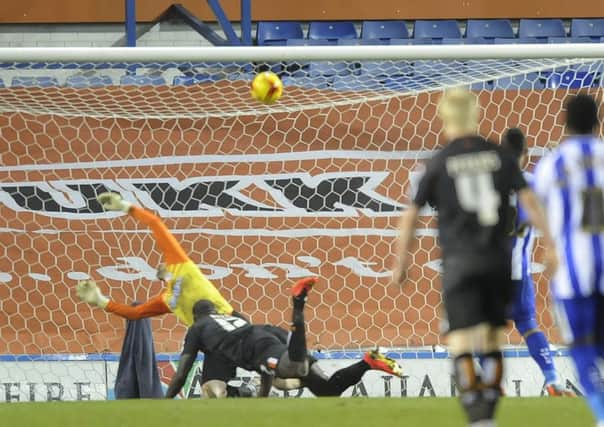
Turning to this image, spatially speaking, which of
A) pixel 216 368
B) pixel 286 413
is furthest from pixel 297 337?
pixel 286 413

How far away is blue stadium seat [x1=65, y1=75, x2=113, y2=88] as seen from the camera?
9055 millimetres

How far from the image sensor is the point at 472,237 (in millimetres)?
4859

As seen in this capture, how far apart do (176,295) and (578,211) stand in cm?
433

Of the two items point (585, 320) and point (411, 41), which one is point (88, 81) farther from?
point (411, 41)

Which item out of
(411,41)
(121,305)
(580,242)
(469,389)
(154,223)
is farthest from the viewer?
(411,41)

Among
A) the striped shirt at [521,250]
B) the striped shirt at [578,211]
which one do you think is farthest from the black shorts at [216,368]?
the striped shirt at [578,211]

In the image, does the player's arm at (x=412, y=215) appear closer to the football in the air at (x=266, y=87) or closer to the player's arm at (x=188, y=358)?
the football in the air at (x=266, y=87)

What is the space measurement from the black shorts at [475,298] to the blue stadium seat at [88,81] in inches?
188

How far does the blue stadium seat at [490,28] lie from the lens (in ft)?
49.9

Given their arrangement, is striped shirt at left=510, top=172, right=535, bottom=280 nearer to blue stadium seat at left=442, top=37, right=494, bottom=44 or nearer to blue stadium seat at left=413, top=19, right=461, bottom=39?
blue stadium seat at left=442, top=37, right=494, bottom=44

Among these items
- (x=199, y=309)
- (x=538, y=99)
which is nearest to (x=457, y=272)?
(x=199, y=309)

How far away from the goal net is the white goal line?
0.38 m

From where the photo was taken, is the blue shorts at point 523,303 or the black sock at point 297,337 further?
the black sock at point 297,337

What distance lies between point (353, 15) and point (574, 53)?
7437mm
